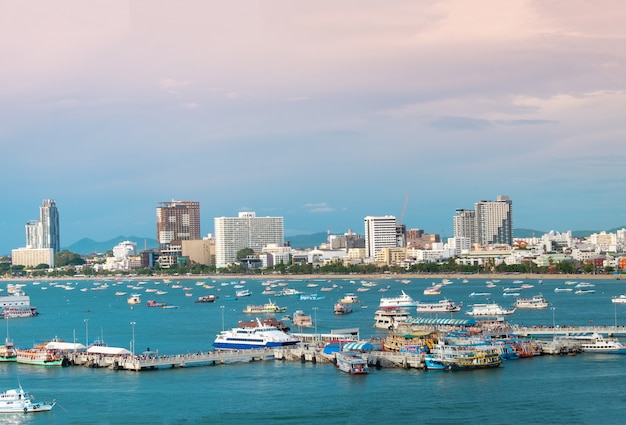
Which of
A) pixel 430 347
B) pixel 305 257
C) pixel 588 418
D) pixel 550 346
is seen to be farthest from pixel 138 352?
pixel 305 257

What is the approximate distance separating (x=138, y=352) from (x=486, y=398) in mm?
13920

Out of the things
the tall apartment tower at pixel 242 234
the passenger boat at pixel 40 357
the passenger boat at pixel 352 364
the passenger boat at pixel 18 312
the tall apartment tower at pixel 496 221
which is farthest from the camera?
the tall apartment tower at pixel 496 221

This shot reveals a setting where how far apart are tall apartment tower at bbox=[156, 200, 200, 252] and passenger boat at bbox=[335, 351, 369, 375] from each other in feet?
369

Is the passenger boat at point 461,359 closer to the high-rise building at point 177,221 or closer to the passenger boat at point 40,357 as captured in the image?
the passenger boat at point 40,357

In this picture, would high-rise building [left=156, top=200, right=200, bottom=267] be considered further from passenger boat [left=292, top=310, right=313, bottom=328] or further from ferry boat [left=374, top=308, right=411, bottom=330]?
ferry boat [left=374, top=308, right=411, bottom=330]

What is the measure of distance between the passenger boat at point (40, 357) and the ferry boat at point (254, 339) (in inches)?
201

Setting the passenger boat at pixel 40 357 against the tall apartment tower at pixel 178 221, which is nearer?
the passenger boat at pixel 40 357

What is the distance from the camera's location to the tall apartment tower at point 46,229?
17425 cm

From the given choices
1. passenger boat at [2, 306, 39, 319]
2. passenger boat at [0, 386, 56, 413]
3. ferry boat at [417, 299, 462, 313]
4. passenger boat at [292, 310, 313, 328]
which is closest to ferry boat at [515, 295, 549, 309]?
ferry boat at [417, 299, 462, 313]

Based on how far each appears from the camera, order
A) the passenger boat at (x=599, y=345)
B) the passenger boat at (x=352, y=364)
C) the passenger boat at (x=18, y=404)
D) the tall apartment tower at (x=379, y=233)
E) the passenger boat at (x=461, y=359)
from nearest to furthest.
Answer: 1. the passenger boat at (x=18, y=404)
2. the passenger boat at (x=352, y=364)
3. the passenger boat at (x=461, y=359)
4. the passenger boat at (x=599, y=345)
5. the tall apartment tower at (x=379, y=233)

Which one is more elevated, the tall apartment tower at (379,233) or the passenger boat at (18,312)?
the tall apartment tower at (379,233)

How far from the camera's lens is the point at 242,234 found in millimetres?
126812

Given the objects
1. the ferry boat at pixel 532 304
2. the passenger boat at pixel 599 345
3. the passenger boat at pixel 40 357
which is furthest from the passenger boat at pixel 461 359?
the ferry boat at pixel 532 304

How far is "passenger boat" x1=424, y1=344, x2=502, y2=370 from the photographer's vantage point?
27.2 metres
